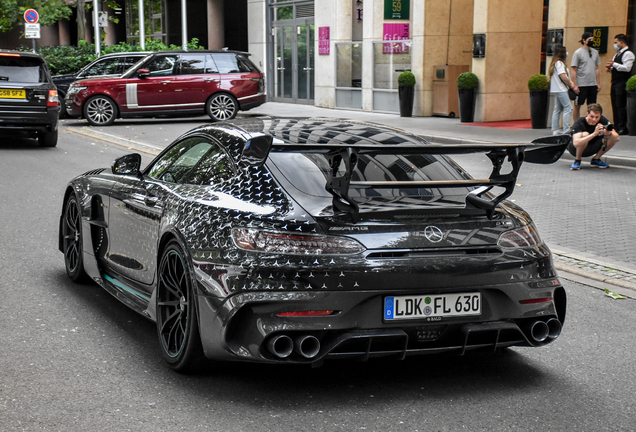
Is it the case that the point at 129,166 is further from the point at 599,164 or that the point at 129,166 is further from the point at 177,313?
the point at 599,164

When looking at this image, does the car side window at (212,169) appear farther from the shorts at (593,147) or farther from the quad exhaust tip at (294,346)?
the shorts at (593,147)

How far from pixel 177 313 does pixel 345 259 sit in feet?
3.48

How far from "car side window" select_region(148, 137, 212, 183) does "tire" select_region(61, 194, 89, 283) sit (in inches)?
38.6

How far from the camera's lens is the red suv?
22641 millimetres

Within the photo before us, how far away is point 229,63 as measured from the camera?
23.6 metres

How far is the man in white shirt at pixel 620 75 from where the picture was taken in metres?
18.2

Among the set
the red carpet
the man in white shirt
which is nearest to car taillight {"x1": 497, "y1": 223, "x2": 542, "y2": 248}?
the man in white shirt

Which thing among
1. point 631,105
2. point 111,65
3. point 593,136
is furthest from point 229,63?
point 593,136

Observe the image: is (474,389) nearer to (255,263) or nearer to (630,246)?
(255,263)

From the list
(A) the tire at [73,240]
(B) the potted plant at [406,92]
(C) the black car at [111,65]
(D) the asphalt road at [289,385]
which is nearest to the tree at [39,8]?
(C) the black car at [111,65]

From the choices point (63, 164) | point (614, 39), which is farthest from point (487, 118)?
point (63, 164)

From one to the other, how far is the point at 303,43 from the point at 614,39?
14.0 meters

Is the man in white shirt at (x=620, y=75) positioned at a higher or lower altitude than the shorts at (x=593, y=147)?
higher

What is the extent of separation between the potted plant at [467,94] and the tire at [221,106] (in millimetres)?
5729
